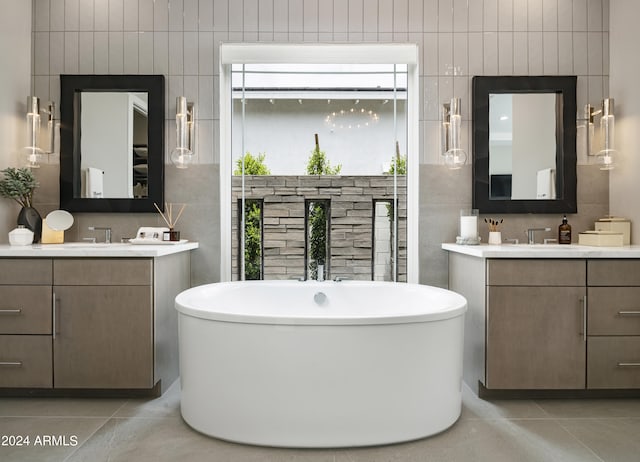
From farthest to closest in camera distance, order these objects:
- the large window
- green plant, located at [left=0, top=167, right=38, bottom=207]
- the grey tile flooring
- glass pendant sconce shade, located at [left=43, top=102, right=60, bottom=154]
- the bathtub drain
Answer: the large window < glass pendant sconce shade, located at [left=43, top=102, right=60, bottom=154] < the bathtub drain < green plant, located at [left=0, top=167, right=38, bottom=207] < the grey tile flooring

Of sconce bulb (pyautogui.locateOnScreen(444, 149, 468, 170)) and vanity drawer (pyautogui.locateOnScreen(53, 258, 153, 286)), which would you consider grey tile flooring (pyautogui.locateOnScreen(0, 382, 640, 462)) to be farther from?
sconce bulb (pyautogui.locateOnScreen(444, 149, 468, 170))

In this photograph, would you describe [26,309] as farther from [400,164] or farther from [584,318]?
[584,318]

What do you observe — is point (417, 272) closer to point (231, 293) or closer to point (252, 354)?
point (231, 293)

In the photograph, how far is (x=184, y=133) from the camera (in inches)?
126

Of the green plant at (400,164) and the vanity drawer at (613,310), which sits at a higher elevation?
the green plant at (400,164)

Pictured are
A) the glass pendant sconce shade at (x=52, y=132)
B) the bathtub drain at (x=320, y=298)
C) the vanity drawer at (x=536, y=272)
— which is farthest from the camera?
the glass pendant sconce shade at (x=52, y=132)

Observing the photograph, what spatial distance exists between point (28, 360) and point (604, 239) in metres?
3.30

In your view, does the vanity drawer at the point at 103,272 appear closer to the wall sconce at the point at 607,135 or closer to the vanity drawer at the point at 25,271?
the vanity drawer at the point at 25,271

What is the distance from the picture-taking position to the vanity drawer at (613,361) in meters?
2.61

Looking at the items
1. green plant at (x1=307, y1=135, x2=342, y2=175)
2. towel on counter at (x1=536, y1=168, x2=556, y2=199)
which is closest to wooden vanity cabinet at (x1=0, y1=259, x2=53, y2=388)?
green plant at (x1=307, y1=135, x2=342, y2=175)

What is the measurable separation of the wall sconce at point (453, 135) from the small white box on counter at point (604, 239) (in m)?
0.88

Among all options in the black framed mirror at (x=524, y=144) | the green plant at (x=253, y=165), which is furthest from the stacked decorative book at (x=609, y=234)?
the green plant at (x=253, y=165)

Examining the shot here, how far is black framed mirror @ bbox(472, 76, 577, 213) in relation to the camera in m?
3.25

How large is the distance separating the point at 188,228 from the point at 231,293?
2.02 feet
